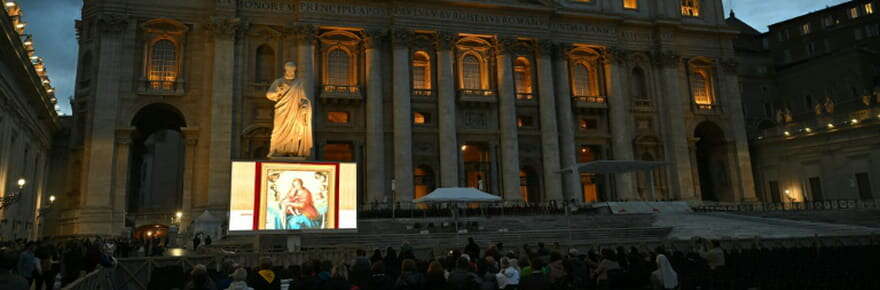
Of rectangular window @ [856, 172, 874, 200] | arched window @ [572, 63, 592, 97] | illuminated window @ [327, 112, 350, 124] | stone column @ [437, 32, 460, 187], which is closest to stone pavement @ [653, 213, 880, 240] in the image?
stone column @ [437, 32, 460, 187]

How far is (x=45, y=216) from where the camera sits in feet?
127

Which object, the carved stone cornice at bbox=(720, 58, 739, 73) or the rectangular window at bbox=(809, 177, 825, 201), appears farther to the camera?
the carved stone cornice at bbox=(720, 58, 739, 73)

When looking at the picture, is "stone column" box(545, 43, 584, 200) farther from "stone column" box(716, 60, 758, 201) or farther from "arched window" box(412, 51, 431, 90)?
"stone column" box(716, 60, 758, 201)

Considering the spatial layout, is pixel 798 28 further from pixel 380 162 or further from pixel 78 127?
pixel 78 127

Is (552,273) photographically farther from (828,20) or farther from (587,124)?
(828,20)

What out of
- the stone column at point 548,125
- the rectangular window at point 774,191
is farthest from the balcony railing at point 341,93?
the rectangular window at point 774,191

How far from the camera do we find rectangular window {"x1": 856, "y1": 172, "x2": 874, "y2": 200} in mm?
39781

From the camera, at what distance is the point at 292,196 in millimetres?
18688

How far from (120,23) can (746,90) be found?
51.6 meters

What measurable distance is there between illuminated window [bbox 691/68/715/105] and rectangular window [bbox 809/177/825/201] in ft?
28.8

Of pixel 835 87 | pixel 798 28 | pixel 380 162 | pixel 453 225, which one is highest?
pixel 798 28

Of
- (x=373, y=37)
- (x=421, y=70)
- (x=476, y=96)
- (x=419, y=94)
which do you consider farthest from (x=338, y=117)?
(x=476, y=96)

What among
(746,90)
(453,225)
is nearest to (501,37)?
(453,225)

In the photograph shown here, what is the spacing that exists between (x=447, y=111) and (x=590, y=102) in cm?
1068
